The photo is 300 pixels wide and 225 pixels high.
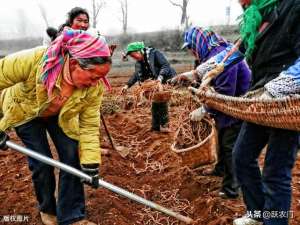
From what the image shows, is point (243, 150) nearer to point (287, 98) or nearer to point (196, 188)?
point (287, 98)

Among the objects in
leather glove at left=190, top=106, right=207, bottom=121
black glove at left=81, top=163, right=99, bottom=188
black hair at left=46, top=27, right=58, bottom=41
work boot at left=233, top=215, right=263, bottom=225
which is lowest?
work boot at left=233, top=215, right=263, bottom=225

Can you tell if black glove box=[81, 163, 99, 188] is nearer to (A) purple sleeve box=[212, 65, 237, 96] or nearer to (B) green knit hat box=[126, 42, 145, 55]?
(A) purple sleeve box=[212, 65, 237, 96]

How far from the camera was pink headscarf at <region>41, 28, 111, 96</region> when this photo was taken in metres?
2.38

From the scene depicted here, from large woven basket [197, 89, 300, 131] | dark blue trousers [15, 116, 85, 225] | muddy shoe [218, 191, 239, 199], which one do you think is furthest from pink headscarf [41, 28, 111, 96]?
muddy shoe [218, 191, 239, 199]

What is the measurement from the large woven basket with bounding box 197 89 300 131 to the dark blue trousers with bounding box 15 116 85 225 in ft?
3.80

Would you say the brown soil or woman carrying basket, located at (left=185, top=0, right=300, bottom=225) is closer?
woman carrying basket, located at (left=185, top=0, right=300, bottom=225)

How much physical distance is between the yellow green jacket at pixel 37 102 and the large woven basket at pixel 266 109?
35.6 inches

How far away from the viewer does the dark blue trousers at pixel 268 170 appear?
2188 millimetres

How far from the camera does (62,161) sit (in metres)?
2.88

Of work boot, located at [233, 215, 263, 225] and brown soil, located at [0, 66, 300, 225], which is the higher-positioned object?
work boot, located at [233, 215, 263, 225]

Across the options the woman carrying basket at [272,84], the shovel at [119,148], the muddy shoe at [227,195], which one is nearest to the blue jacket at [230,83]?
the muddy shoe at [227,195]

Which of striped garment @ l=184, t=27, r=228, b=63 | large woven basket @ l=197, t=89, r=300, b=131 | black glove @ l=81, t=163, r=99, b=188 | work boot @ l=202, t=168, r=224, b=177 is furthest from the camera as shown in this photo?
work boot @ l=202, t=168, r=224, b=177

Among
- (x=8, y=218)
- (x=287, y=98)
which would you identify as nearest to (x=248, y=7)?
(x=287, y=98)

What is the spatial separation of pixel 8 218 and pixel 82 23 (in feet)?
7.49
